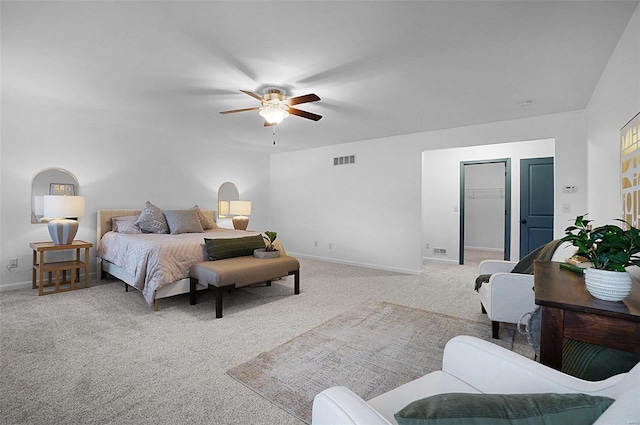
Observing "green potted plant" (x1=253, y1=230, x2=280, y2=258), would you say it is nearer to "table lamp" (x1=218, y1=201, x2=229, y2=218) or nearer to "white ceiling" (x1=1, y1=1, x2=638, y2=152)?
"white ceiling" (x1=1, y1=1, x2=638, y2=152)

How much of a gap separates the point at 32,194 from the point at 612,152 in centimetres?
636

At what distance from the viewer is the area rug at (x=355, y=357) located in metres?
1.89

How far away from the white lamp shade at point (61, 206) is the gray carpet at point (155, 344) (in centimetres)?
100

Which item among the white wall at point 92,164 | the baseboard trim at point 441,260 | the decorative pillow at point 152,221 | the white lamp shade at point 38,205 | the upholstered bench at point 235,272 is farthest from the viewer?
the baseboard trim at point 441,260

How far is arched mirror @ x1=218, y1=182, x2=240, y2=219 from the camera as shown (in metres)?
6.11

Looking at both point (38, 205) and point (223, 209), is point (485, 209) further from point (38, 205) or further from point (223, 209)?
point (38, 205)

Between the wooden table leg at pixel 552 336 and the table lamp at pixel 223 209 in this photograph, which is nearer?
the wooden table leg at pixel 552 336

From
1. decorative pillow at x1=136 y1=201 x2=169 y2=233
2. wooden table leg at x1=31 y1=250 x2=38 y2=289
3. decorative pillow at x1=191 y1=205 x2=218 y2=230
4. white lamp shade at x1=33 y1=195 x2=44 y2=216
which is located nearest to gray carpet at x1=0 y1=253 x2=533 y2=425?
wooden table leg at x1=31 y1=250 x2=38 y2=289

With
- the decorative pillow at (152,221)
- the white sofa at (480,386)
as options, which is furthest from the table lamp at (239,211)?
the white sofa at (480,386)

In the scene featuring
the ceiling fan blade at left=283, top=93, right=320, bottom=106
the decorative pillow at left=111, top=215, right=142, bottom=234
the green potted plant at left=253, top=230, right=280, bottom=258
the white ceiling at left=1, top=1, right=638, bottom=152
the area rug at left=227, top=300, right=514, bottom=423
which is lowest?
the area rug at left=227, top=300, right=514, bottom=423

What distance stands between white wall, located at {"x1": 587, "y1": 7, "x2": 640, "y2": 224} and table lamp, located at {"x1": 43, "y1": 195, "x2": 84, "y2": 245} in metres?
5.50

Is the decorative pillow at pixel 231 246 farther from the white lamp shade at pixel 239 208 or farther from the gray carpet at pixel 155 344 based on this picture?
the white lamp shade at pixel 239 208

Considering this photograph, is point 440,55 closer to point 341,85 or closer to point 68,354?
point 341,85

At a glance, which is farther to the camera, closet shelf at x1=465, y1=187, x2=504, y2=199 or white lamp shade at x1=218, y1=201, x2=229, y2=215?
closet shelf at x1=465, y1=187, x2=504, y2=199
